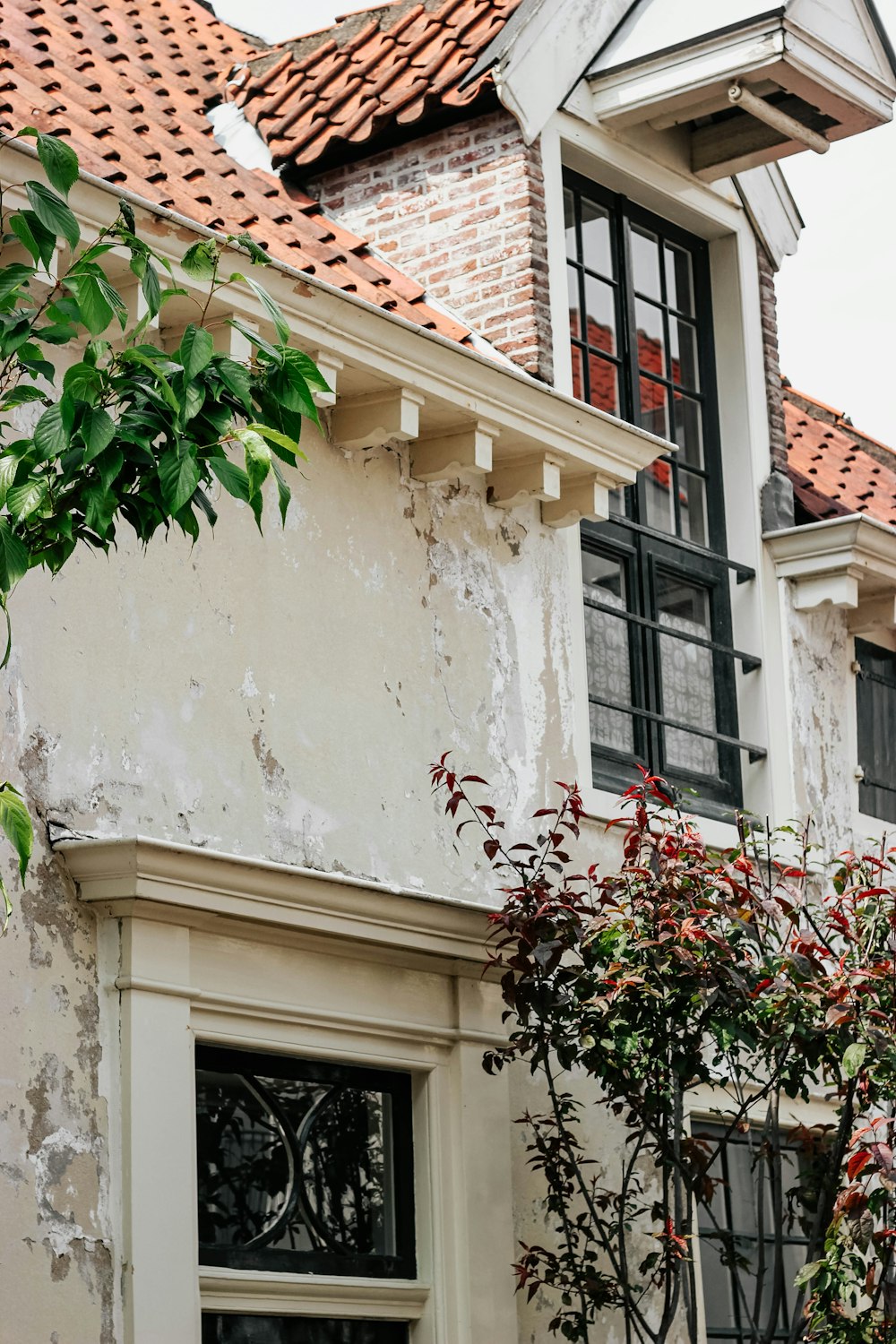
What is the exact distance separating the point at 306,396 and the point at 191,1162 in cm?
330

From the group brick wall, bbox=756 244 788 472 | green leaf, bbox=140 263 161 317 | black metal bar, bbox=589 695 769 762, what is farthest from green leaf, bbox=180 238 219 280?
brick wall, bbox=756 244 788 472

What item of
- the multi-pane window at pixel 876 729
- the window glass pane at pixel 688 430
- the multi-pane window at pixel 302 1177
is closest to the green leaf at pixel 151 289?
the multi-pane window at pixel 302 1177

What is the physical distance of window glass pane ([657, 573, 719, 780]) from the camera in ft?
32.0

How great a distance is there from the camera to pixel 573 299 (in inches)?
382

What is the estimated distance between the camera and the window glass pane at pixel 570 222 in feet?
32.1

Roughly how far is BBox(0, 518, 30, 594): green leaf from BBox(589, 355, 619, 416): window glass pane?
6.01 m

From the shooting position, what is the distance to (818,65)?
9602 mm

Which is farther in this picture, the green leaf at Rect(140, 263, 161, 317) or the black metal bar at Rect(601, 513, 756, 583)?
the black metal bar at Rect(601, 513, 756, 583)

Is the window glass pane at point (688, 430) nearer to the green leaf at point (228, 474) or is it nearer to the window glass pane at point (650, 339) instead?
the window glass pane at point (650, 339)

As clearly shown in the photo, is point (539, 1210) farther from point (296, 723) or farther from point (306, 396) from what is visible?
point (306, 396)

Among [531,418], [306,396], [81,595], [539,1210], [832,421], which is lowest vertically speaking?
[539,1210]

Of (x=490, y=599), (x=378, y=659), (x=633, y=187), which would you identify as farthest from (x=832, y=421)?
(x=378, y=659)

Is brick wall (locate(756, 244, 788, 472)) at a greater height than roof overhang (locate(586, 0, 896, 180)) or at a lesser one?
lesser

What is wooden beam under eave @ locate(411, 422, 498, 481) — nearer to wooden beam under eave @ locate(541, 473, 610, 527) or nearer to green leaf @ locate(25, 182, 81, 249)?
wooden beam under eave @ locate(541, 473, 610, 527)
